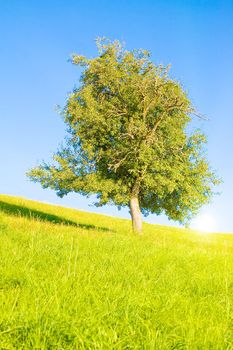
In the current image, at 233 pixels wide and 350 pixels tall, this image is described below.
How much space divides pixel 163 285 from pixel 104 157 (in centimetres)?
1799

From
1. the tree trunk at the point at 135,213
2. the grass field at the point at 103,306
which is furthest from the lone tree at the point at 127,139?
the grass field at the point at 103,306

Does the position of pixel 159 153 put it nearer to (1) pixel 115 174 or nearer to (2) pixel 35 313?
(1) pixel 115 174

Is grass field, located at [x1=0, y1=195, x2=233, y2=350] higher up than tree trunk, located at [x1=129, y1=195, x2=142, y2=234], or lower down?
lower down

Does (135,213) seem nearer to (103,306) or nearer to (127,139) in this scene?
(127,139)

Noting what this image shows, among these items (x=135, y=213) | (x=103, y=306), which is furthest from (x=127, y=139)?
(x=103, y=306)

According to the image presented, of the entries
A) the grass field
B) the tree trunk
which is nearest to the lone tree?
the tree trunk

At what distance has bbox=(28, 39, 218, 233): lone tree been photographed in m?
24.1

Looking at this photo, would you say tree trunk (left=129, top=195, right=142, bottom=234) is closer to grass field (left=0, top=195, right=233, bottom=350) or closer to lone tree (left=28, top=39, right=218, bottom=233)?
lone tree (left=28, top=39, right=218, bottom=233)

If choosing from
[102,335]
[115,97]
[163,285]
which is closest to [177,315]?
[102,335]

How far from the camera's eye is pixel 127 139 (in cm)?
2445

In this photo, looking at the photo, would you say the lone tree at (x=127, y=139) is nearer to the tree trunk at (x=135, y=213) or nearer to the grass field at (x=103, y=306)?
the tree trunk at (x=135, y=213)

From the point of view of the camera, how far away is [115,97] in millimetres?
25172

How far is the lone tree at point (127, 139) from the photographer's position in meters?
24.1

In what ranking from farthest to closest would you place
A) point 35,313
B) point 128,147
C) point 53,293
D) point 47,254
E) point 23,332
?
point 128,147 → point 47,254 → point 53,293 → point 35,313 → point 23,332
